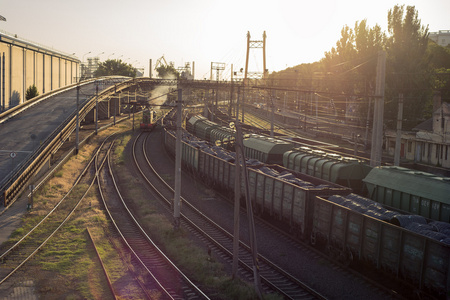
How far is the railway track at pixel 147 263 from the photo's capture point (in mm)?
15586

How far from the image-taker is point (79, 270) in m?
17.7

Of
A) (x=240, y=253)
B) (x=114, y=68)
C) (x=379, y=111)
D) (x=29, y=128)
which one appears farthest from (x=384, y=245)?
(x=114, y=68)

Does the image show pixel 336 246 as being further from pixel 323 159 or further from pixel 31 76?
pixel 31 76

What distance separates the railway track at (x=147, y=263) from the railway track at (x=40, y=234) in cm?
262

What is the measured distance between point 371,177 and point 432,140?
82.1ft

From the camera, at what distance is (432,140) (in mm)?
43250

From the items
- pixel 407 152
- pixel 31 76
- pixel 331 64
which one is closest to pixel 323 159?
pixel 407 152

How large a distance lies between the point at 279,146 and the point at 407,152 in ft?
70.6

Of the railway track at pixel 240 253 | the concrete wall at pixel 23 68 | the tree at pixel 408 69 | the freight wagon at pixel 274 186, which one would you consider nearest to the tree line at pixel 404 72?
the tree at pixel 408 69

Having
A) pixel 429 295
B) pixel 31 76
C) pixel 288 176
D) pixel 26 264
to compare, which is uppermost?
pixel 31 76

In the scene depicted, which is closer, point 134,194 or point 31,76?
point 134,194

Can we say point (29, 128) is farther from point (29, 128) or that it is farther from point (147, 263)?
point (147, 263)

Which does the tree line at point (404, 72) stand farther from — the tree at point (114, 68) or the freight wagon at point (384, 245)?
the tree at point (114, 68)

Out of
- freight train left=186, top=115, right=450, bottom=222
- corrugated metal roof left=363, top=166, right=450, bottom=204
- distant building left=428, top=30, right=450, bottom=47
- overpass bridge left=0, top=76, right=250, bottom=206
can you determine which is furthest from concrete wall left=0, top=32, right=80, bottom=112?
distant building left=428, top=30, right=450, bottom=47
